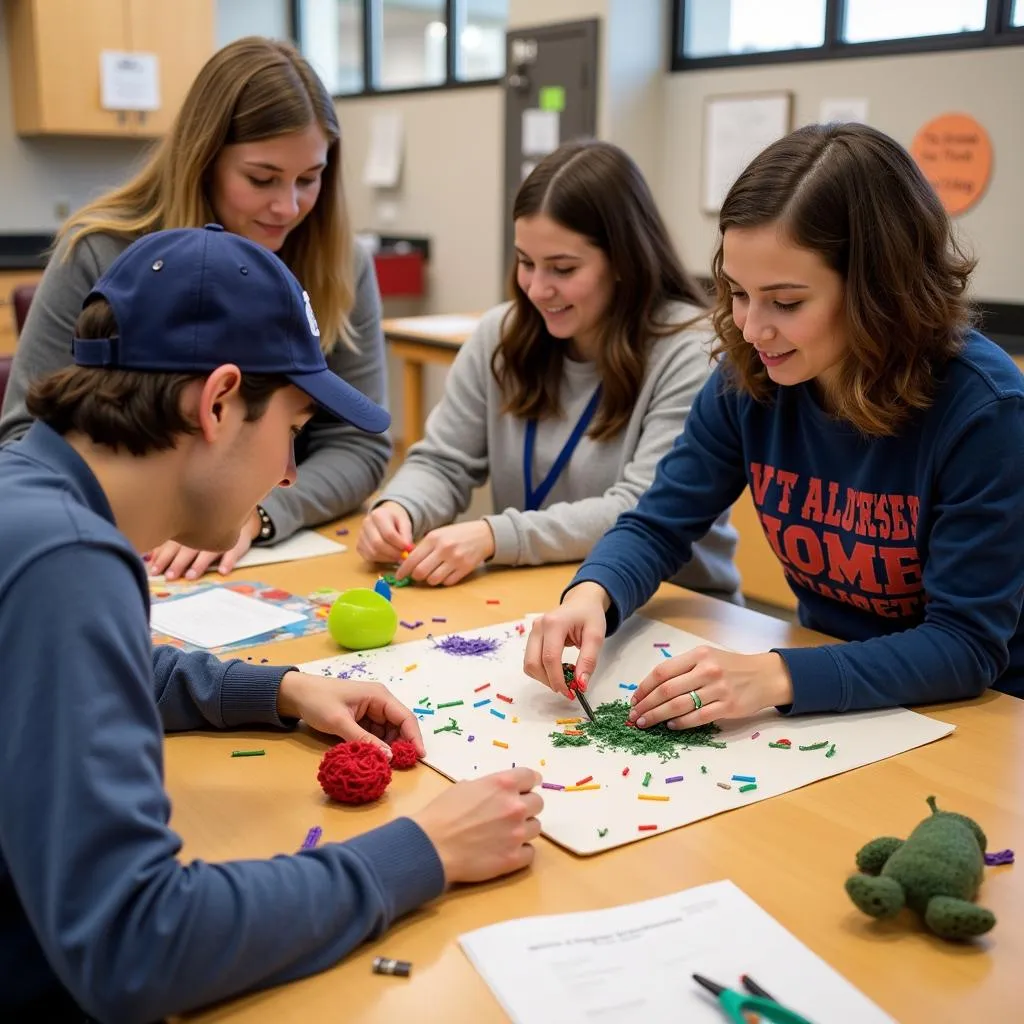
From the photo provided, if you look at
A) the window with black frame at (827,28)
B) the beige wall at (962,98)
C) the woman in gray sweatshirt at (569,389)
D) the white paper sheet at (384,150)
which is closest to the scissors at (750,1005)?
the woman in gray sweatshirt at (569,389)

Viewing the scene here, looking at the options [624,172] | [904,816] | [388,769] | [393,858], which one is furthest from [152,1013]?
[624,172]

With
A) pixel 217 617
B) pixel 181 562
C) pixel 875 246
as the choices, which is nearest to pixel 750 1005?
pixel 875 246

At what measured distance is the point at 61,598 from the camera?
2.45ft

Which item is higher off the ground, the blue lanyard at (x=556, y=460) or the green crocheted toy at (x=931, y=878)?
the blue lanyard at (x=556, y=460)

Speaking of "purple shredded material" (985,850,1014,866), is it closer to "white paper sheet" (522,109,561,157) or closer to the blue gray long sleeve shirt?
the blue gray long sleeve shirt

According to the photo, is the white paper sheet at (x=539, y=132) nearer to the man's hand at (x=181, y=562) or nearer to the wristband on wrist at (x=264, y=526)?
the wristband on wrist at (x=264, y=526)

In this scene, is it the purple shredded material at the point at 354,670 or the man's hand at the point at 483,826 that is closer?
the man's hand at the point at 483,826

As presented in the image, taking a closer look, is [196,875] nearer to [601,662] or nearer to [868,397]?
[601,662]

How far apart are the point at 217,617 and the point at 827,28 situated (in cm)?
329

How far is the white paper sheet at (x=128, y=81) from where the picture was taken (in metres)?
5.34

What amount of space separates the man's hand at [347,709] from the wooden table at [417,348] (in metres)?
2.48

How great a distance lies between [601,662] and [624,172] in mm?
909

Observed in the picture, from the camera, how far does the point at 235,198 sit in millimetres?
1949

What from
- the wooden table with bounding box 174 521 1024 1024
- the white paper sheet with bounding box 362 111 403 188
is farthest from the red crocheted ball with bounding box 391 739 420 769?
the white paper sheet with bounding box 362 111 403 188
